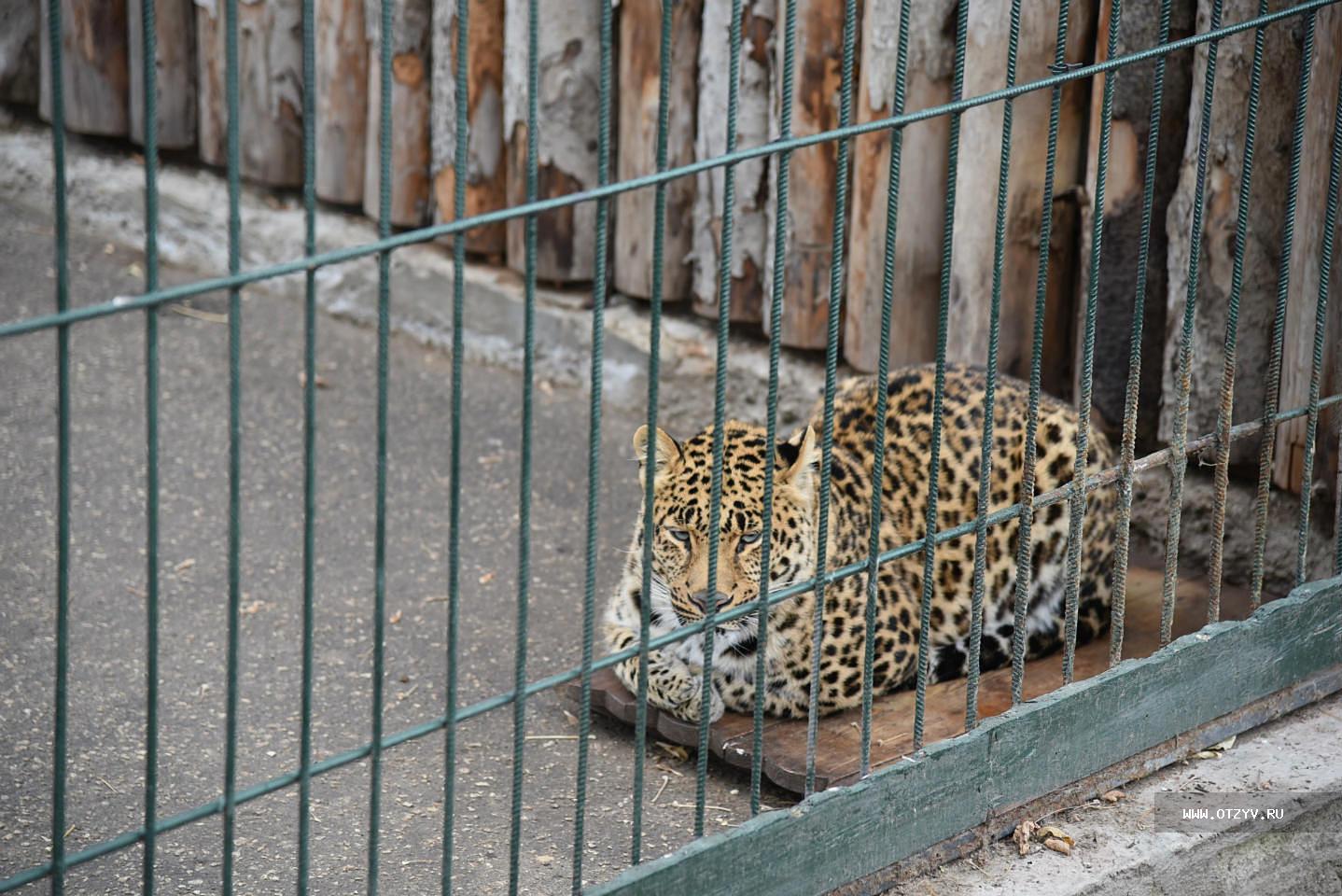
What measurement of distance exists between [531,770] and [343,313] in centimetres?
351

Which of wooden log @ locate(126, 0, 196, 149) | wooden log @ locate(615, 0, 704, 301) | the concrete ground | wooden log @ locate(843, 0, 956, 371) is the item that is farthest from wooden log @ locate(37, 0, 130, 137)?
wooden log @ locate(843, 0, 956, 371)

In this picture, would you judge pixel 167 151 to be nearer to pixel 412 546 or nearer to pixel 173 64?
pixel 173 64

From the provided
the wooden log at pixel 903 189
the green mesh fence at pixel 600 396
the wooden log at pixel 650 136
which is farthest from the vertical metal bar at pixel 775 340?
the wooden log at pixel 650 136

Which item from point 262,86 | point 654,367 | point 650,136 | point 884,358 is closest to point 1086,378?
point 884,358

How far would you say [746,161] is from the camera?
609cm

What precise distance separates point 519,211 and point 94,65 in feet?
18.0

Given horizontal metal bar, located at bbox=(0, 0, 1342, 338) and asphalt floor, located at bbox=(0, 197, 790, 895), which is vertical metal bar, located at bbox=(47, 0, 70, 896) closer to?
horizontal metal bar, located at bbox=(0, 0, 1342, 338)

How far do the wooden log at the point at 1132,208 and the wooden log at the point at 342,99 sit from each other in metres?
3.13

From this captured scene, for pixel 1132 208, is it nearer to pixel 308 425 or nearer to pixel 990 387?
pixel 990 387

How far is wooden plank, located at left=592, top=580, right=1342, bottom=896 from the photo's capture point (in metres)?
3.56

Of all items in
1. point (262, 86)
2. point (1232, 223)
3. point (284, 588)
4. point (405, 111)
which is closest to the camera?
point (1232, 223)

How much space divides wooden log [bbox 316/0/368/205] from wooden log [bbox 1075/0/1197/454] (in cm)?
313

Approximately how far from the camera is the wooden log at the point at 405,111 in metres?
6.90

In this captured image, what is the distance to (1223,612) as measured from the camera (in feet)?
16.3
